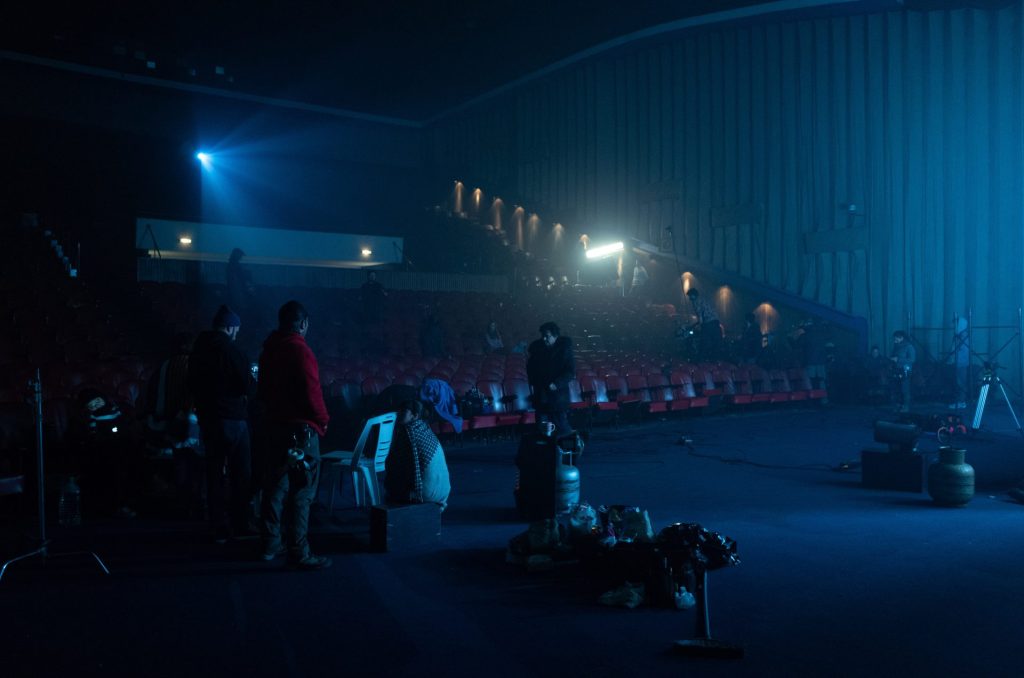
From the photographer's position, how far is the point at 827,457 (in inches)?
348

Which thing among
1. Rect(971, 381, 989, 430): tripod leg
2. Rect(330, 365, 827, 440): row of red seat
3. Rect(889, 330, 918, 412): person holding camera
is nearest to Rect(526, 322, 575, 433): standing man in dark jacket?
Rect(330, 365, 827, 440): row of red seat

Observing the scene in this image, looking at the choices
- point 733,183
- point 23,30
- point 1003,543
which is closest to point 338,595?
point 1003,543

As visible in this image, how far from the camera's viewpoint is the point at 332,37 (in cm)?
2016

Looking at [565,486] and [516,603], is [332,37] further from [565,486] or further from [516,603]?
[516,603]

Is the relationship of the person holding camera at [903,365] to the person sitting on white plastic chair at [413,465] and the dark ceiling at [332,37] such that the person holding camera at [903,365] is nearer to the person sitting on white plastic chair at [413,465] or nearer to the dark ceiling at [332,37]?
the dark ceiling at [332,37]

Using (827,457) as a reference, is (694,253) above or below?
above

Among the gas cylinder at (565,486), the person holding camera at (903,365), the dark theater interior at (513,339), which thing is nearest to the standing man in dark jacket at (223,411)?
the dark theater interior at (513,339)

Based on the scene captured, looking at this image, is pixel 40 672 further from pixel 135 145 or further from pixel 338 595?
pixel 135 145

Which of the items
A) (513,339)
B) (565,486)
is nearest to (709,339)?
(513,339)

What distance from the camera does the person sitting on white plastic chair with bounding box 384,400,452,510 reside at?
541cm

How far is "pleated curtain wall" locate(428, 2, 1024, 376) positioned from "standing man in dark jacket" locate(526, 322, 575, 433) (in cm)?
1159

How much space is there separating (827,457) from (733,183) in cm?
1348

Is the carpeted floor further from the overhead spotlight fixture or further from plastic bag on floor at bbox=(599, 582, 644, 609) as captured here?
the overhead spotlight fixture

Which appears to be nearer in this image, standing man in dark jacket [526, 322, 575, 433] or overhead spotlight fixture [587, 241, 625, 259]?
standing man in dark jacket [526, 322, 575, 433]
